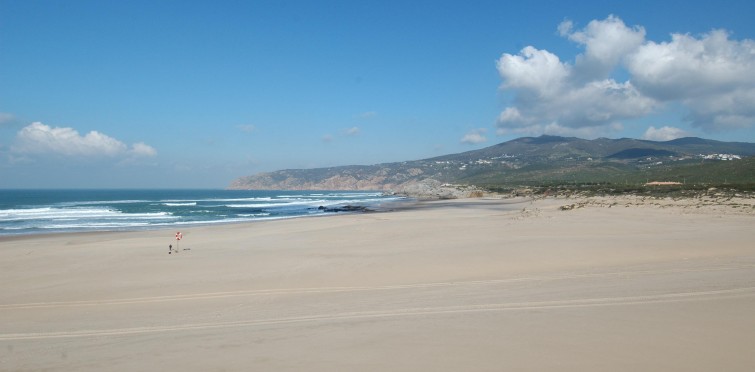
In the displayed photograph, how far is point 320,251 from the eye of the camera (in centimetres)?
1594

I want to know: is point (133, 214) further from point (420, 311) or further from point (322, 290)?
point (420, 311)

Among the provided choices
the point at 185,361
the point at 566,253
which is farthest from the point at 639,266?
the point at 185,361

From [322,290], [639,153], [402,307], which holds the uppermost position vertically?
[639,153]

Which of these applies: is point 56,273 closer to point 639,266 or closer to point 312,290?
point 312,290

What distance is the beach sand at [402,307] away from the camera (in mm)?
5062

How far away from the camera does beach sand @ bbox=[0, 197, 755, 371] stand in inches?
199

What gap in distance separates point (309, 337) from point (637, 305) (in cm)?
515

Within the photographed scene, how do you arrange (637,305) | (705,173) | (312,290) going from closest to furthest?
1. (637,305)
2. (312,290)
3. (705,173)

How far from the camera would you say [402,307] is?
7.55 meters

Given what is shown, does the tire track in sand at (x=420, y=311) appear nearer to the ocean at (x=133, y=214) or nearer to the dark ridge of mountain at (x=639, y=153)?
the ocean at (x=133, y=214)

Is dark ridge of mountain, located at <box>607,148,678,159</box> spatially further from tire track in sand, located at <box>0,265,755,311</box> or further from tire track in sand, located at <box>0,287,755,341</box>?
tire track in sand, located at <box>0,287,755,341</box>

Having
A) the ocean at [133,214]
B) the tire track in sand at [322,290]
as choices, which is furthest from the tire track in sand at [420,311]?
the ocean at [133,214]

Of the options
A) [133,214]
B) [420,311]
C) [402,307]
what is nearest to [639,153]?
[133,214]

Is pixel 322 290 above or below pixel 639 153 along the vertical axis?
below
